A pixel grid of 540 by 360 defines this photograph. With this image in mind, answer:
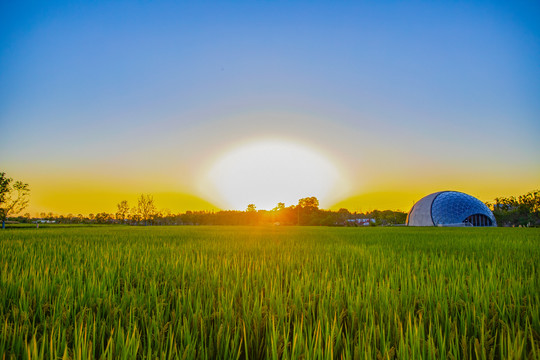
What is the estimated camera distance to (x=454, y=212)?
5816 cm

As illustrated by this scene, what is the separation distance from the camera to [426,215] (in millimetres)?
60531

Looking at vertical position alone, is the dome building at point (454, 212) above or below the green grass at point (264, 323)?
above

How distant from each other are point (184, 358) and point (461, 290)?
2.46m

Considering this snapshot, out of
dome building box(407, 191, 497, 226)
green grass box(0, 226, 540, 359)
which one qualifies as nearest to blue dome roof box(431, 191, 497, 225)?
dome building box(407, 191, 497, 226)

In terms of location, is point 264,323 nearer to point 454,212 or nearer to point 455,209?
point 454,212

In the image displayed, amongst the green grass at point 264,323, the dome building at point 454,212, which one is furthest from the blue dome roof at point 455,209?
the green grass at point 264,323

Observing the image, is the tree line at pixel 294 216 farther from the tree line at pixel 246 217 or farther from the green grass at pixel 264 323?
the green grass at pixel 264 323

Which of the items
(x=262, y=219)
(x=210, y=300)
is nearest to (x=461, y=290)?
(x=210, y=300)

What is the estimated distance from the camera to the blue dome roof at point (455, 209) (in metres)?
57.5

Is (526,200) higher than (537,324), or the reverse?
(526,200)

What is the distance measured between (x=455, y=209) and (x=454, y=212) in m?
0.75

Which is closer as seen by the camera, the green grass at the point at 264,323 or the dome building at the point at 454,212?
the green grass at the point at 264,323

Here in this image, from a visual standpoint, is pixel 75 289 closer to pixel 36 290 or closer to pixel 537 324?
pixel 36 290

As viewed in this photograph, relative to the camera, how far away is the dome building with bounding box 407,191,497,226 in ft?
189
